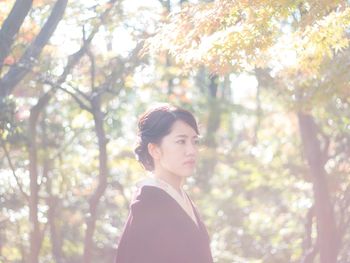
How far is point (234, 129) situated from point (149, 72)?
8.95 meters

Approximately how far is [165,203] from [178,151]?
243 mm

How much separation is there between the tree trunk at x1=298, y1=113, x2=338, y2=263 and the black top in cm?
525

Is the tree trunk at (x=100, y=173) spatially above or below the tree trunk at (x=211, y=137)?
below

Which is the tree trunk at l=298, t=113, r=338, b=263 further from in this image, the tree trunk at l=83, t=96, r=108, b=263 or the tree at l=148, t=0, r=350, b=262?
the tree at l=148, t=0, r=350, b=262

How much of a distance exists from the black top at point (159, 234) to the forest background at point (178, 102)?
183 centimetres

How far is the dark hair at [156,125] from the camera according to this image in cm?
351

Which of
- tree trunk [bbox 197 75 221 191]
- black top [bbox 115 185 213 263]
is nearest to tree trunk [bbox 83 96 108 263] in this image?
tree trunk [bbox 197 75 221 191]

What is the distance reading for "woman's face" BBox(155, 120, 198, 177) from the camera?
11.4 ft

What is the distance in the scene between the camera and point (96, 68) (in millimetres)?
8758

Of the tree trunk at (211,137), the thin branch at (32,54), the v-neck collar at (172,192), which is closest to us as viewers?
the v-neck collar at (172,192)

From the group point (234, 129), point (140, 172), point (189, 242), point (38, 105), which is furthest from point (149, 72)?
point (234, 129)

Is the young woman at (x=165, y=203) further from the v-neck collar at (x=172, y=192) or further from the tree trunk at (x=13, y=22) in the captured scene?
the tree trunk at (x=13, y=22)

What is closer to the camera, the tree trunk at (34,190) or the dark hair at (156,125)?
the dark hair at (156,125)

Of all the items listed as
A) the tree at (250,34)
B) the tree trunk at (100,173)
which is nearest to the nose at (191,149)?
the tree at (250,34)
